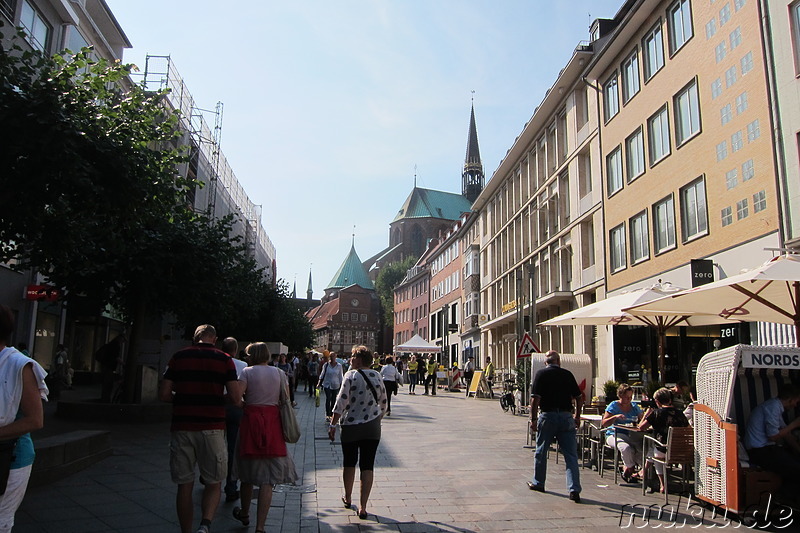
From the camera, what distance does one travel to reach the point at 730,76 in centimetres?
1678

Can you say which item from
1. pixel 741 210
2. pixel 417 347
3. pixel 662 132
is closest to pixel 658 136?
pixel 662 132

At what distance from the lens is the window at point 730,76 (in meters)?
16.6

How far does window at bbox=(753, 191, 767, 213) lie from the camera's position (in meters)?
15.2

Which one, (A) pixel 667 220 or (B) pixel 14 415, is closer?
(B) pixel 14 415

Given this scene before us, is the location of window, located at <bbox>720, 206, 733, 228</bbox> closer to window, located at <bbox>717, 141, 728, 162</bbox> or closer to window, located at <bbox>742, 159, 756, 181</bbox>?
window, located at <bbox>742, 159, 756, 181</bbox>

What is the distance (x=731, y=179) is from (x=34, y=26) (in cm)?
2198

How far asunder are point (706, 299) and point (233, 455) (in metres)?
7.09

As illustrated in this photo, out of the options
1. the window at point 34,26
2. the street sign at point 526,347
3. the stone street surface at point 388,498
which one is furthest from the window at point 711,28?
the window at point 34,26

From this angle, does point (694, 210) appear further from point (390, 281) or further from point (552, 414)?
point (390, 281)

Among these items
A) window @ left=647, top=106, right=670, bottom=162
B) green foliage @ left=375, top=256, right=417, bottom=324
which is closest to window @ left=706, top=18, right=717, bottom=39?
window @ left=647, top=106, right=670, bottom=162

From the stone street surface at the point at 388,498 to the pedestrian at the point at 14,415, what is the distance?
8.23 ft

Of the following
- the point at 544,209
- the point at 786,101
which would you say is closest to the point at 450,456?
the point at 786,101

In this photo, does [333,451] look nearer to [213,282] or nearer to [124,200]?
[124,200]

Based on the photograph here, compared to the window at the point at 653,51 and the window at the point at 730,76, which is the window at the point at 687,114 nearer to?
the window at the point at 730,76
